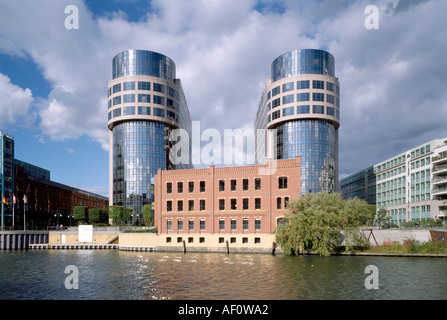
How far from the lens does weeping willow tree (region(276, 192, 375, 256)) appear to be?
62.1 metres

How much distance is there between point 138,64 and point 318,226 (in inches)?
3720

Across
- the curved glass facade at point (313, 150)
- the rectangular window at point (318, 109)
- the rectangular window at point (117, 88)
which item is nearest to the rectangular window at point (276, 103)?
the curved glass facade at point (313, 150)

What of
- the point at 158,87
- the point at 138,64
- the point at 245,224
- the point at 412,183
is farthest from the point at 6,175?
the point at 412,183

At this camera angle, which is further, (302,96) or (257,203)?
(302,96)

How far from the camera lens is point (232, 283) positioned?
36.5 m

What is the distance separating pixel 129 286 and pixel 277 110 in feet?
311

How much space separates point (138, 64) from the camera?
130250 mm

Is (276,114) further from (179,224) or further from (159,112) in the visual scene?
(179,224)

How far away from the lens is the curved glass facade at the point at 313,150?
116 m

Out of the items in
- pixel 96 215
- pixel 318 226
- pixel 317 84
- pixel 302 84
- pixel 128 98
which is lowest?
pixel 96 215

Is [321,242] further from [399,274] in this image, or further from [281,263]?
[399,274]

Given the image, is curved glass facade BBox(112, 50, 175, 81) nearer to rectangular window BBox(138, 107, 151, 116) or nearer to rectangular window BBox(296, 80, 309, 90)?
rectangular window BBox(138, 107, 151, 116)
